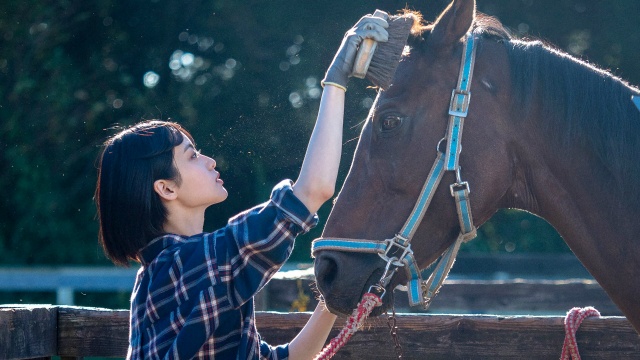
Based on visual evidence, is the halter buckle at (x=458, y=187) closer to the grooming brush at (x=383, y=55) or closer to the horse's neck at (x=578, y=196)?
the horse's neck at (x=578, y=196)

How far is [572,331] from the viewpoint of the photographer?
285 centimetres

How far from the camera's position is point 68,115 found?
9.39 metres

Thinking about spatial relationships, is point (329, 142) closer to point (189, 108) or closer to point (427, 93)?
point (427, 93)

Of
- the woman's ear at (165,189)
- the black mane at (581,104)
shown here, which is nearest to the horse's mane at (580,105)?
the black mane at (581,104)

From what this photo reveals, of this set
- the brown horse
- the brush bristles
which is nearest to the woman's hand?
the brush bristles

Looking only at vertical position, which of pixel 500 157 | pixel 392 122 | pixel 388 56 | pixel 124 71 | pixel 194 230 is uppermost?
pixel 124 71

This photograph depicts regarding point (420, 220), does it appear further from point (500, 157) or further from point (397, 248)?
point (500, 157)

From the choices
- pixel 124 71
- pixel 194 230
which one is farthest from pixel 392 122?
pixel 124 71

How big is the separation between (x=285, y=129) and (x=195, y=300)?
5.38 metres

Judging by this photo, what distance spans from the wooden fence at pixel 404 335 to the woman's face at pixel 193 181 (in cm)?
93

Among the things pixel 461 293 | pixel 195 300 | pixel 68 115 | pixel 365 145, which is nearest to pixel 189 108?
pixel 68 115

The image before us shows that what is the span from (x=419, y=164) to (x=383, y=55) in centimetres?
44

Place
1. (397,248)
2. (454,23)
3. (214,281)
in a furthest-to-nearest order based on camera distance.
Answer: (454,23), (397,248), (214,281)

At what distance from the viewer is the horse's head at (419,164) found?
8.54ft
